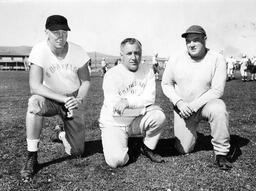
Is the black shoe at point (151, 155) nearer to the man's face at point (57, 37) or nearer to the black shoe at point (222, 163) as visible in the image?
the black shoe at point (222, 163)

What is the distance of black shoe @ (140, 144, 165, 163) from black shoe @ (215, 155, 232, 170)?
2.43ft

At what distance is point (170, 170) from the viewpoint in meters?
4.36

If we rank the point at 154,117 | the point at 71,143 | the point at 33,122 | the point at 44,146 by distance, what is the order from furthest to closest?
the point at 44,146 → the point at 71,143 → the point at 154,117 → the point at 33,122

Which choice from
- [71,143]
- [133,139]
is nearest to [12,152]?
[71,143]

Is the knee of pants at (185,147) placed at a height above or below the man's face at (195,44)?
below

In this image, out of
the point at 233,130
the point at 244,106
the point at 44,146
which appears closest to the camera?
the point at 44,146

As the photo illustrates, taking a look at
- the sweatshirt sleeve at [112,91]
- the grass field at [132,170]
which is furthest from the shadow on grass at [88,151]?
the sweatshirt sleeve at [112,91]

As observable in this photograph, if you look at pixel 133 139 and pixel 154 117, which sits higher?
pixel 154 117

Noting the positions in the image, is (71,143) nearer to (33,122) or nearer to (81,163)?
(81,163)

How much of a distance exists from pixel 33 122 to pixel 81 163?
937 mm

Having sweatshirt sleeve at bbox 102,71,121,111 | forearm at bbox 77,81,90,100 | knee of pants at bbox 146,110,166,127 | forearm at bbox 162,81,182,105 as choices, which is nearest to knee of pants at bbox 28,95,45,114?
forearm at bbox 77,81,90,100

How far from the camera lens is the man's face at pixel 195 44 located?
4.67 metres

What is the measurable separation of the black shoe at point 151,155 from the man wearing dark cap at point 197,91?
0.53 meters

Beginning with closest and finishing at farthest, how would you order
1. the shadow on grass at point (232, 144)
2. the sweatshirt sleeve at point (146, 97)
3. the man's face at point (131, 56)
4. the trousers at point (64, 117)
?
the trousers at point (64, 117), the man's face at point (131, 56), the sweatshirt sleeve at point (146, 97), the shadow on grass at point (232, 144)
